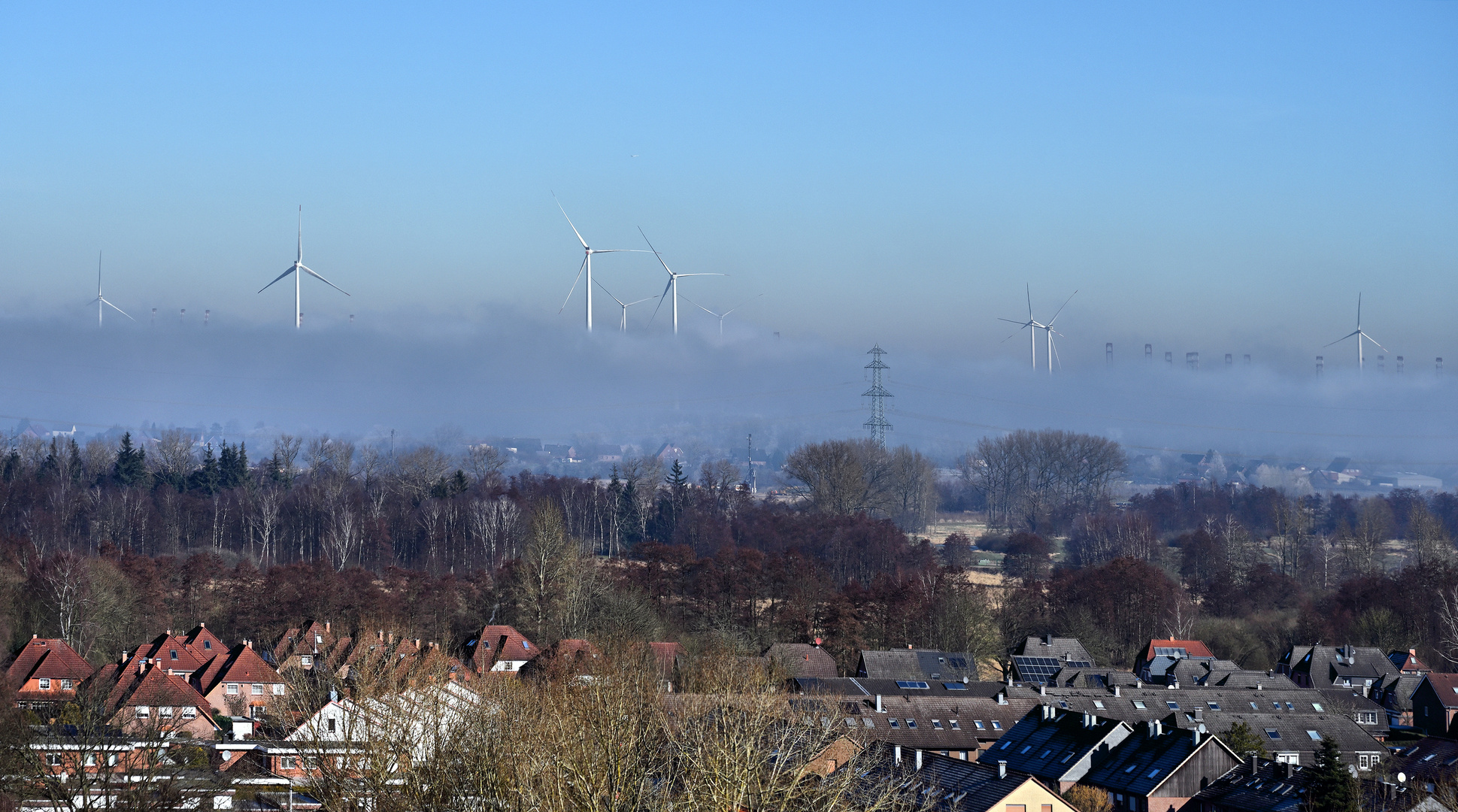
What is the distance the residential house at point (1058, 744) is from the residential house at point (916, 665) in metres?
16.2

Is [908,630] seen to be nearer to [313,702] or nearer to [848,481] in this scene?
[313,702]

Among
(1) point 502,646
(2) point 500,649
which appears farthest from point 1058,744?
(1) point 502,646

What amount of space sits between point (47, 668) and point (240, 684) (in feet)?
25.5

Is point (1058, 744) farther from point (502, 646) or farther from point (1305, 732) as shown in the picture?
point (502, 646)

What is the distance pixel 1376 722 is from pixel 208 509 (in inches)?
3634

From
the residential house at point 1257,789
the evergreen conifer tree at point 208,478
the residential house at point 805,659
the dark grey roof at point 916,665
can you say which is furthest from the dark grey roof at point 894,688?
the evergreen conifer tree at point 208,478

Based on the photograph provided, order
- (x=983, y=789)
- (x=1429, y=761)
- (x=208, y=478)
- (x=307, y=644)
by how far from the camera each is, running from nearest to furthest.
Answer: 1. (x=983, y=789)
2. (x=1429, y=761)
3. (x=307, y=644)
4. (x=208, y=478)

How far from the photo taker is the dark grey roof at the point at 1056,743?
49812 mm

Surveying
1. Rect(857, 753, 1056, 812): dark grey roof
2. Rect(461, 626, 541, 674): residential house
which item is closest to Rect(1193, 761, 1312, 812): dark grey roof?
Rect(857, 753, 1056, 812): dark grey roof

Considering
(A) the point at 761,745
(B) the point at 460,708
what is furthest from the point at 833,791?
(B) the point at 460,708

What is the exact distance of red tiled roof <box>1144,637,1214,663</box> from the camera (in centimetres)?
7983

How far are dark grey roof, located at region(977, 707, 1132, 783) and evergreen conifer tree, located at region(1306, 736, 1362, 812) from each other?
10.2 metres

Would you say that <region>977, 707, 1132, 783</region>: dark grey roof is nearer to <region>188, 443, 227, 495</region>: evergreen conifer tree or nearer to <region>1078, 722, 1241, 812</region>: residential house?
<region>1078, 722, 1241, 812</region>: residential house

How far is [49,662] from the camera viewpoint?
6391 cm
